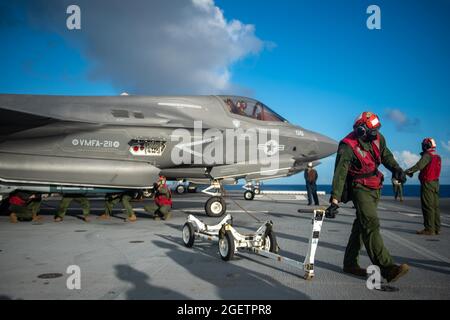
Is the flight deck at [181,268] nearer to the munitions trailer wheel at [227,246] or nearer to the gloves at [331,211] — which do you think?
the munitions trailer wheel at [227,246]

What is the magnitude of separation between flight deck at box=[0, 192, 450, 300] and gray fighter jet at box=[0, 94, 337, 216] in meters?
2.27

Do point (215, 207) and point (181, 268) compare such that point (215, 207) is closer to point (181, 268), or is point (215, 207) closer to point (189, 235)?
point (189, 235)

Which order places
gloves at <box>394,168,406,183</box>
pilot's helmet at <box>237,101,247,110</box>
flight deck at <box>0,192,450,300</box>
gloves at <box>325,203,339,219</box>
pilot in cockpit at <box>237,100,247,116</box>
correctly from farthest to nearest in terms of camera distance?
pilot's helmet at <box>237,101,247,110</box>
pilot in cockpit at <box>237,100,247,116</box>
gloves at <box>394,168,406,183</box>
gloves at <box>325,203,339,219</box>
flight deck at <box>0,192,450,300</box>

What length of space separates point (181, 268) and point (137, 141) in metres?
7.10

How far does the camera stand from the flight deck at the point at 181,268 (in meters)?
4.01

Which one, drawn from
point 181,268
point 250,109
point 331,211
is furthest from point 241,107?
point 331,211

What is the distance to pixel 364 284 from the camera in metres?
4.40

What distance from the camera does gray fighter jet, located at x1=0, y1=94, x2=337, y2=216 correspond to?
10.4 metres

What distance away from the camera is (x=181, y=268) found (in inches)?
201

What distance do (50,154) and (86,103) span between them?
2112mm

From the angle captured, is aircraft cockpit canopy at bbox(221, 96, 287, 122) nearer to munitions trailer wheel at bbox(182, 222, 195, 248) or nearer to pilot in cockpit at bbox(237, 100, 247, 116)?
pilot in cockpit at bbox(237, 100, 247, 116)

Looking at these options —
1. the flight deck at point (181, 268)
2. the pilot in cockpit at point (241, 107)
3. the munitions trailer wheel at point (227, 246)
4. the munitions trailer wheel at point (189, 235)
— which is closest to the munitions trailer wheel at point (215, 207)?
the pilot in cockpit at point (241, 107)

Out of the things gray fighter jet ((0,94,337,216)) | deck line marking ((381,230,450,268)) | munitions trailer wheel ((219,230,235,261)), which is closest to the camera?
munitions trailer wheel ((219,230,235,261))

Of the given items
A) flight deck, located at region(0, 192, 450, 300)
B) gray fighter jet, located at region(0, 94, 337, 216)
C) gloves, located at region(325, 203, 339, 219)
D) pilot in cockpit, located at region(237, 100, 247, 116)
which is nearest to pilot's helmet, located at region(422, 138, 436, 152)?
flight deck, located at region(0, 192, 450, 300)
